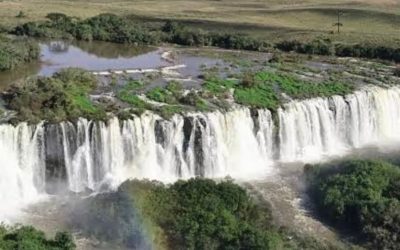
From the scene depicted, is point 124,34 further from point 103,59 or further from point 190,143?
point 190,143

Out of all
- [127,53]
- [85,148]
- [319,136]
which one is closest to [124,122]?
[85,148]

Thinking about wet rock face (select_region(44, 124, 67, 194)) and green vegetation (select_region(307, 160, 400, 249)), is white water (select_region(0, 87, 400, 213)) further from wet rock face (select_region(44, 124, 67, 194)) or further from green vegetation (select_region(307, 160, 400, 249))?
green vegetation (select_region(307, 160, 400, 249))

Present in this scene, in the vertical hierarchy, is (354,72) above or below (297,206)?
above

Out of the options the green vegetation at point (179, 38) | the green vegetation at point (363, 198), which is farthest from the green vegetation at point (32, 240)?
the green vegetation at point (179, 38)

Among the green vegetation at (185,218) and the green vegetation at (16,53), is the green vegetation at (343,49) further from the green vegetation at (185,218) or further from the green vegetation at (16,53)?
the green vegetation at (185,218)

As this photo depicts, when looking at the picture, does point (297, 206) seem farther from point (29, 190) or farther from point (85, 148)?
point (29, 190)

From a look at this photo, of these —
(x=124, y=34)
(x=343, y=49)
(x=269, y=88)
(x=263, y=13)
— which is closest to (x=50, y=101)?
(x=269, y=88)
